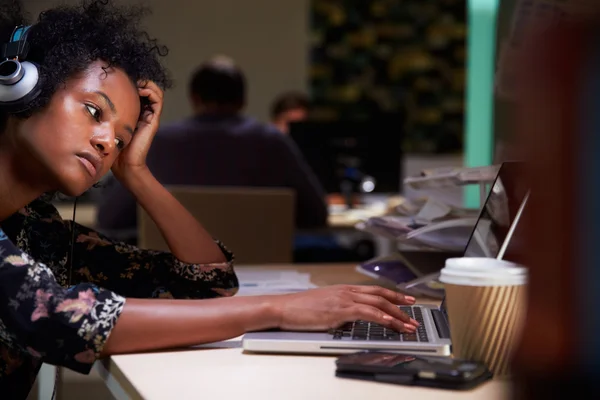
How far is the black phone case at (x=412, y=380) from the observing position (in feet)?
2.54

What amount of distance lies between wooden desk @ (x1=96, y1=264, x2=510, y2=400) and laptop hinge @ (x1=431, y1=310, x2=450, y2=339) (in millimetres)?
146

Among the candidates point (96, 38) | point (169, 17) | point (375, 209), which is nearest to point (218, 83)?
point (375, 209)

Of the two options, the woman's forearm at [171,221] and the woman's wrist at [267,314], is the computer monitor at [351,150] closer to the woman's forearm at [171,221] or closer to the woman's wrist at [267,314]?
the woman's forearm at [171,221]

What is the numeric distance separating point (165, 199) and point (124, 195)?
6.24 feet

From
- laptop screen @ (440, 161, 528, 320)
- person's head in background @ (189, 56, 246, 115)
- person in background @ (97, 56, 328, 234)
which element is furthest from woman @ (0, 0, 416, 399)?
person's head in background @ (189, 56, 246, 115)

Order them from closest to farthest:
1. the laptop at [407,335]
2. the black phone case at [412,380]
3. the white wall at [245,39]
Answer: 1. the black phone case at [412,380]
2. the laptop at [407,335]
3. the white wall at [245,39]

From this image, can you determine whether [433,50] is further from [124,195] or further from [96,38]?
[96,38]

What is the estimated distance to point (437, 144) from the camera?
7012 mm

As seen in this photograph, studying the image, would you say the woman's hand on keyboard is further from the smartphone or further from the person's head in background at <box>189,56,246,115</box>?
the person's head in background at <box>189,56,246,115</box>

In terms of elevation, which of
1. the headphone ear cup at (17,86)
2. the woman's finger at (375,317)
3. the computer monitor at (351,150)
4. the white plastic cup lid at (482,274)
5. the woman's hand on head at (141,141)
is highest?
the headphone ear cup at (17,86)

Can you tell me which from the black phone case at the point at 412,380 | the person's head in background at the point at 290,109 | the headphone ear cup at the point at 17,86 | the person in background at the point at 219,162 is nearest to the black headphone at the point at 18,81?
the headphone ear cup at the point at 17,86

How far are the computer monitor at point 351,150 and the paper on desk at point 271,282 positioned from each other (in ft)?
7.65

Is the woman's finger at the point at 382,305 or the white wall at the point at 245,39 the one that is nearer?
the woman's finger at the point at 382,305

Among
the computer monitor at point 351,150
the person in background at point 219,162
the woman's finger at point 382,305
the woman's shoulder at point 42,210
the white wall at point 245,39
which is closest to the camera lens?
the woman's finger at point 382,305
